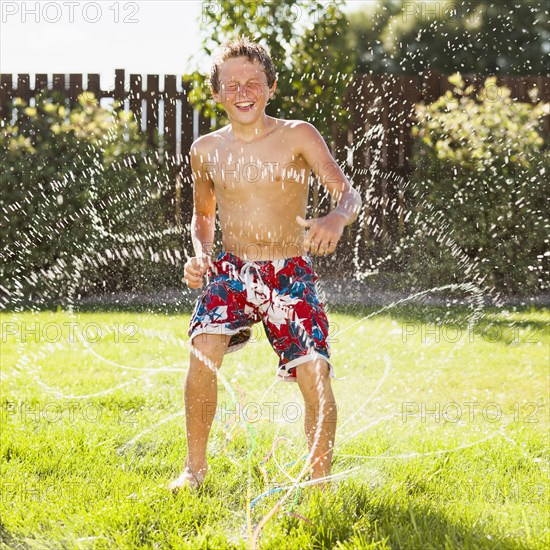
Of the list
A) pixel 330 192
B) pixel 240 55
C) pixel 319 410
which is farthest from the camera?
pixel 240 55

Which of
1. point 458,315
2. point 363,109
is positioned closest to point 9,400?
point 458,315

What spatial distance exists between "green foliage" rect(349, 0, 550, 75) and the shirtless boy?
16004 mm

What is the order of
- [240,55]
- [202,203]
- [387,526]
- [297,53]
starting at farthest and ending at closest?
[297,53] < [202,203] < [240,55] < [387,526]

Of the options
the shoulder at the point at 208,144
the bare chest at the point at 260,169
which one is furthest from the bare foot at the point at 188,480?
the shoulder at the point at 208,144

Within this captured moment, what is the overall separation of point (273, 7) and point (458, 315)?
8.93ft

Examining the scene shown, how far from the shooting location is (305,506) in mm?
2174

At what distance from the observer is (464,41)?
64.5 feet

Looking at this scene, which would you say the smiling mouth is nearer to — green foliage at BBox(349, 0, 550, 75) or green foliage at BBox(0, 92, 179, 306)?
green foliage at BBox(0, 92, 179, 306)

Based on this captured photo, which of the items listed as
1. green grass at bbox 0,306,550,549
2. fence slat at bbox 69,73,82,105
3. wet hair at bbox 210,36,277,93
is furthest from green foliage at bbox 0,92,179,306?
wet hair at bbox 210,36,277,93

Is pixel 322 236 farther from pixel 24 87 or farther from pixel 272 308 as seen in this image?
pixel 24 87

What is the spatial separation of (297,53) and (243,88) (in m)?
4.05

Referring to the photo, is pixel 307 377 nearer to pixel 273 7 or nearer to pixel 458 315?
pixel 458 315

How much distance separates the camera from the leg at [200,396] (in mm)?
2387

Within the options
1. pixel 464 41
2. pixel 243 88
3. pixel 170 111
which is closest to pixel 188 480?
pixel 243 88
